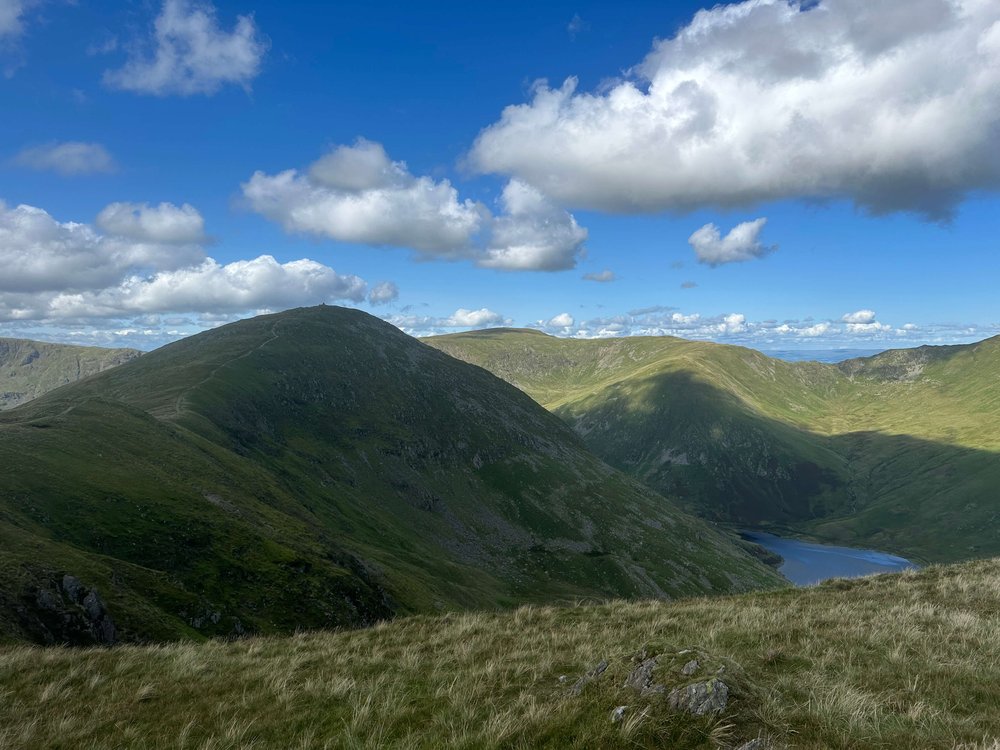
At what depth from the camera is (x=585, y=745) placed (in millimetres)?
8305

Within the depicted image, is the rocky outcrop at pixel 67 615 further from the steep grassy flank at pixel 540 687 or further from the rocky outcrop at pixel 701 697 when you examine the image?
the rocky outcrop at pixel 701 697

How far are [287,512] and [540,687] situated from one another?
258 feet

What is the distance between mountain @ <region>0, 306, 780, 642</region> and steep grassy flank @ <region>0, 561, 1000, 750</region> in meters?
21.8

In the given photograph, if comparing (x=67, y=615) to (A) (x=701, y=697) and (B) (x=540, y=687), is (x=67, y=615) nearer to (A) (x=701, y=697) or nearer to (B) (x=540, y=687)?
(B) (x=540, y=687)

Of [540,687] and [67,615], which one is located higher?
[540,687]

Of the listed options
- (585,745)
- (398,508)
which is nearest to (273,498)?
(398,508)

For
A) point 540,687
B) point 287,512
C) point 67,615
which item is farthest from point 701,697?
point 287,512

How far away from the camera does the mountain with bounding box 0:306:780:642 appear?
1639 inches

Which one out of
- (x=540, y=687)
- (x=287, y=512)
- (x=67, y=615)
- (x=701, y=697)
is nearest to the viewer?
(x=701, y=697)

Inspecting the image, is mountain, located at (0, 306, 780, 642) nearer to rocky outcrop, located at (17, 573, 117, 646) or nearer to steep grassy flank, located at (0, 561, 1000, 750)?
rocky outcrop, located at (17, 573, 117, 646)

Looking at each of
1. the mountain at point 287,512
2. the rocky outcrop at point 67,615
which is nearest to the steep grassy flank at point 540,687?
the rocky outcrop at point 67,615

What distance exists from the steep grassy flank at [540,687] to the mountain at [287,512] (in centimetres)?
2178

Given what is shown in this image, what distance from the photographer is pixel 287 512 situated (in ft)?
266

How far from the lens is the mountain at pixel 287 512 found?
41625 mm
